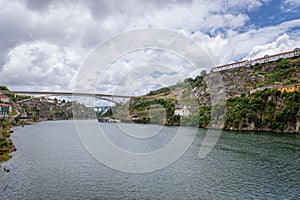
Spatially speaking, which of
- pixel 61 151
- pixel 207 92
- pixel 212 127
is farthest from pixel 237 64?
pixel 61 151

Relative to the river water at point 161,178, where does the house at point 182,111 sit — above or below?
above

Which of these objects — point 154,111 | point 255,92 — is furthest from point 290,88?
point 154,111

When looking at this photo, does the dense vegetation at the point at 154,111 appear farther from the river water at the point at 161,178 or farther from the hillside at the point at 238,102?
the river water at the point at 161,178

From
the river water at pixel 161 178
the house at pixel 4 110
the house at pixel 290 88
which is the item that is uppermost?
the house at pixel 290 88

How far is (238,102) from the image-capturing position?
1522 inches

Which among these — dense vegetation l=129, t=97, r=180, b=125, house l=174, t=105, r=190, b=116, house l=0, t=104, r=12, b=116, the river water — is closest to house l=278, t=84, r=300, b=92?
the river water

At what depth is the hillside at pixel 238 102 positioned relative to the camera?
107 feet

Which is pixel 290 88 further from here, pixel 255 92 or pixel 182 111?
pixel 182 111

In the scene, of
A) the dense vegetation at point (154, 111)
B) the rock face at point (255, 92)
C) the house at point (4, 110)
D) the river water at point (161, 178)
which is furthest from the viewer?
the dense vegetation at point (154, 111)

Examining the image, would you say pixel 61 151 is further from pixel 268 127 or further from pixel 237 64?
pixel 237 64

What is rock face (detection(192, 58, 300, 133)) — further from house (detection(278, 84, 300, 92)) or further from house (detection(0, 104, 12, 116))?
house (detection(0, 104, 12, 116))

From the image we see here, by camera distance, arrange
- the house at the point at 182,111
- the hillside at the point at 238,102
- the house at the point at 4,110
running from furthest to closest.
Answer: the house at the point at 182,111
the house at the point at 4,110
the hillside at the point at 238,102

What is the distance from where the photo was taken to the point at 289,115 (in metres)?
30.6

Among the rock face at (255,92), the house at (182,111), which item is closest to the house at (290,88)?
the rock face at (255,92)
